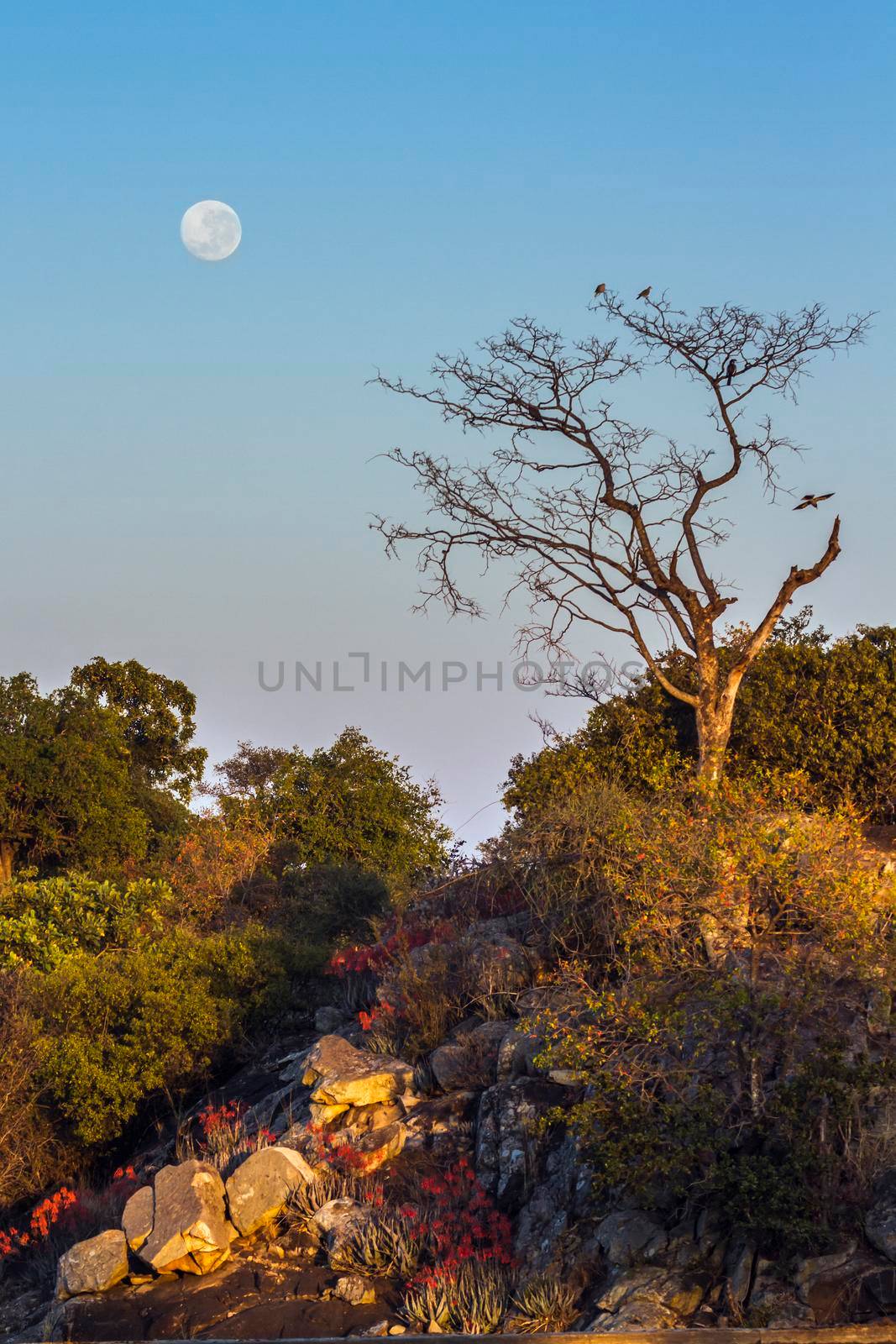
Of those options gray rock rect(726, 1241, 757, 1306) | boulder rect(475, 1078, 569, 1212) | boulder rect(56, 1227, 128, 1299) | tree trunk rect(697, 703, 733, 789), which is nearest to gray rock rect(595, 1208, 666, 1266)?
gray rock rect(726, 1241, 757, 1306)

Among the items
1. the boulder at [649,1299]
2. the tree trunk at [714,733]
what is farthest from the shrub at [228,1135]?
the tree trunk at [714,733]

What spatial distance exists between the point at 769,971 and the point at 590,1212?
2.68 meters

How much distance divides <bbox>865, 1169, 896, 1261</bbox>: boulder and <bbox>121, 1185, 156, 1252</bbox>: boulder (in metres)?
6.05

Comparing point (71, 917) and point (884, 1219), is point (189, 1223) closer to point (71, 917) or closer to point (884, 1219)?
point (884, 1219)

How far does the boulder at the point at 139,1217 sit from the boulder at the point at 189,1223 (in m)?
0.06

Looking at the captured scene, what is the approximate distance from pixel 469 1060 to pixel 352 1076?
4.11 feet

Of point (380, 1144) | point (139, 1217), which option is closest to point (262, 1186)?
point (139, 1217)

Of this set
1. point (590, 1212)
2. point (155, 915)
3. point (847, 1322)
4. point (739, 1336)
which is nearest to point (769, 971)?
point (590, 1212)

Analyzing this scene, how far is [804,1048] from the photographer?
1032 centimetres

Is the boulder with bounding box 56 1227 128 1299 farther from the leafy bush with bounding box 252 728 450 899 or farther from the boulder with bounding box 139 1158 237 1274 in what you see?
the leafy bush with bounding box 252 728 450 899

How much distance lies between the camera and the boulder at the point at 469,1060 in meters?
12.6

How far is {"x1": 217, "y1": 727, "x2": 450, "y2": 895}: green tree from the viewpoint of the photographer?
27531mm

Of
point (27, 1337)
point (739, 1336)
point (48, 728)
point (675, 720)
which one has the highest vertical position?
point (48, 728)

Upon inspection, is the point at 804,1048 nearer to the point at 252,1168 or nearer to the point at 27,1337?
the point at 252,1168
